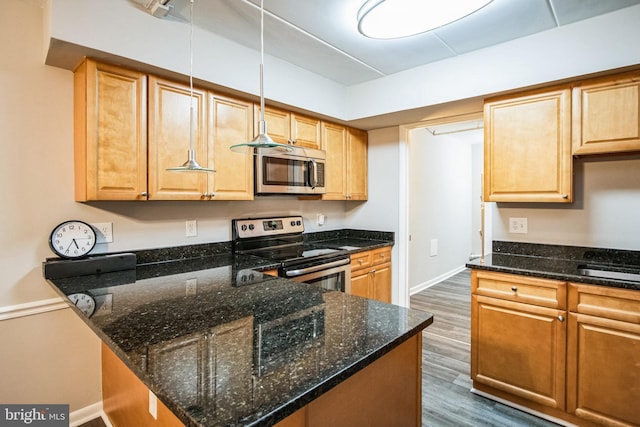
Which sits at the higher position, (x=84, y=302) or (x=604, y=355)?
(x=84, y=302)

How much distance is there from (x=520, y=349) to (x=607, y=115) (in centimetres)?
153

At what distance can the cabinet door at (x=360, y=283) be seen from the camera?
120 inches

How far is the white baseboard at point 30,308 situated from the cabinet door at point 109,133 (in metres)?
0.62

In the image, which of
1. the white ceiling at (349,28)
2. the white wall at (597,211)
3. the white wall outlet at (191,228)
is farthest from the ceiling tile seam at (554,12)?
the white wall outlet at (191,228)

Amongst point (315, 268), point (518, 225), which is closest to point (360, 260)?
point (315, 268)

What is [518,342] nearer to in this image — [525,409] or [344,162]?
[525,409]

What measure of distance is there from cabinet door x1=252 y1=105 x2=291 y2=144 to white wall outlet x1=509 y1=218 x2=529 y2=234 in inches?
76.5

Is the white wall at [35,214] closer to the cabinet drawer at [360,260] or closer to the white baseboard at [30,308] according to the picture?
the white baseboard at [30,308]

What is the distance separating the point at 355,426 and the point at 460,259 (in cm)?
546

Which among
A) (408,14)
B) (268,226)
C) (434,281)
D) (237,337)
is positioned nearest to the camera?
(237,337)

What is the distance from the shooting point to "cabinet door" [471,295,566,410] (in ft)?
6.40

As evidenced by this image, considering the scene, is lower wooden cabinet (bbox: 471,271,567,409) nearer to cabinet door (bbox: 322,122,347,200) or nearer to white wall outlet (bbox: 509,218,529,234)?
white wall outlet (bbox: 509,218,529,234)

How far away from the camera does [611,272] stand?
2029 millimetres

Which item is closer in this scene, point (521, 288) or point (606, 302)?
point (606, 302)
